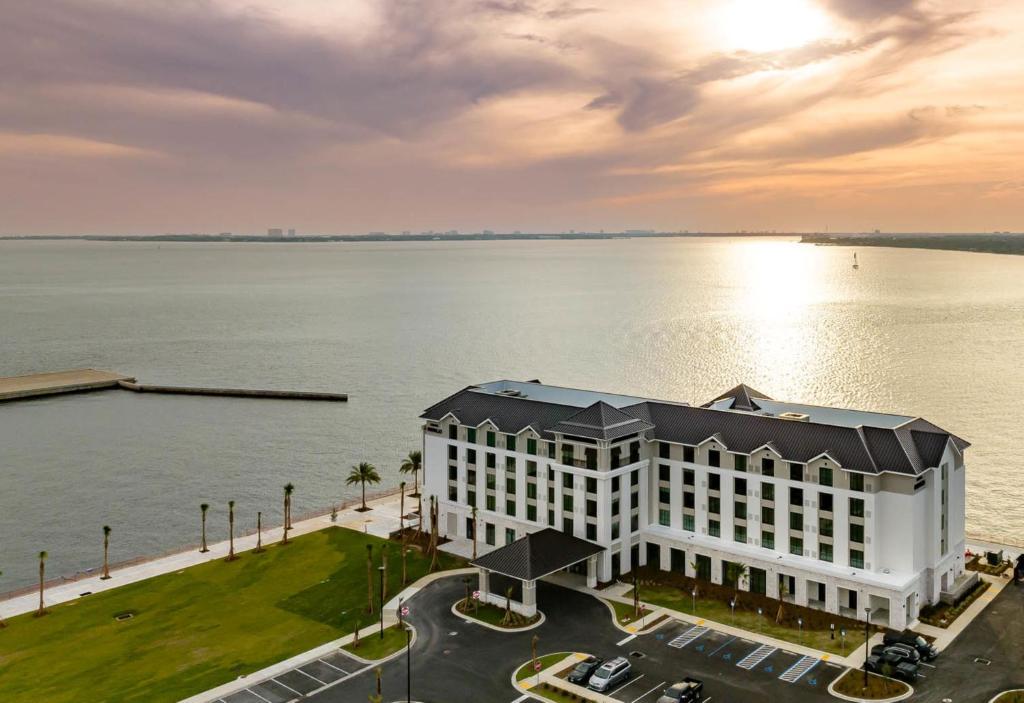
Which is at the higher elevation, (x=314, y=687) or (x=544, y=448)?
(x=544, y=448)

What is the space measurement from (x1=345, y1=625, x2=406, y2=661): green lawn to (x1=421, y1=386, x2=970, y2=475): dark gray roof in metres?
22.6

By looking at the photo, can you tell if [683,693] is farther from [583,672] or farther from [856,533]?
[856,533]

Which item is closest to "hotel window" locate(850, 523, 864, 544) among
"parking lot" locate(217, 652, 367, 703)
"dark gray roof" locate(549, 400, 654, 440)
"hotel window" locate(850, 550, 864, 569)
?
"hotel window" locate(850, 550, 864, 569)

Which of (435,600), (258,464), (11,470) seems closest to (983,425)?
(435,600)

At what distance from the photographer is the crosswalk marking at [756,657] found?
5644cm

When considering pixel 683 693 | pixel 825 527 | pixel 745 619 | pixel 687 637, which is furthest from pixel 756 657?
pixel 825 527

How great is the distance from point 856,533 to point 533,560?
2596cm

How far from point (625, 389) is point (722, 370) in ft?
94.3

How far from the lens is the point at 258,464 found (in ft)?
384

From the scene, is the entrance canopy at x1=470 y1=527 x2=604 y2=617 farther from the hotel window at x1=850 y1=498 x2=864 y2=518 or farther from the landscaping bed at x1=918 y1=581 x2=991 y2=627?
the landscaping bed at x1=918 y1=581 x2=991 y2=627

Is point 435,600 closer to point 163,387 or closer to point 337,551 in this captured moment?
point 337,551

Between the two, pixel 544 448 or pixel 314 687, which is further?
pixel 544 448

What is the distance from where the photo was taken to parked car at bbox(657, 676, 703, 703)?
5066 cm

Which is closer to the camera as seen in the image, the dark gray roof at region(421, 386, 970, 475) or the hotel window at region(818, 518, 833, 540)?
the dark gray roof at region(421, 386, 970, 475)
